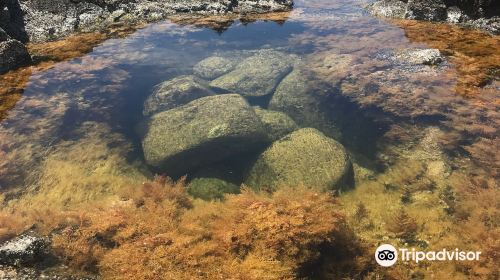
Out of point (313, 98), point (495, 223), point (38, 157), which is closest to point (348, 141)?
point (313, 98)

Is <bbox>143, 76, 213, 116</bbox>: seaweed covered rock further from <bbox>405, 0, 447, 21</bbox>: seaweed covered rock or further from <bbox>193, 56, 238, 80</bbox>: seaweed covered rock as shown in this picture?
<bbox>405, 0, 447, 21</bbox>: seaweed covered rock

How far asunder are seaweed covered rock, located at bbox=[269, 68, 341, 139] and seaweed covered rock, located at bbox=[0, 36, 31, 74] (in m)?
9.03

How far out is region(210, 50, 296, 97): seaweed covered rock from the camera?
11.6m

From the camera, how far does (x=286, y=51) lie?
43.5 ft

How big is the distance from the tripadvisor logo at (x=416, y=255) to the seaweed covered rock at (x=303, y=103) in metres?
4.06

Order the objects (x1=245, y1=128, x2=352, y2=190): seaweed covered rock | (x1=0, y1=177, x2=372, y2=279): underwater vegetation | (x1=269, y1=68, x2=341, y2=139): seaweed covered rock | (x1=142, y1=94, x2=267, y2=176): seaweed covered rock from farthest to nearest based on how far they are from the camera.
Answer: (x1=269, y1=68, x2=341, y2=139): seaweed covered rock < (x1=142, y1=94, x2=267, y2=176): seaweed covered rock < (x1=245, y1=128, x2=352, y2=190): seaweed covered rock < (x1=0, y1=177, x2=372, y2=279): underwater vegetation

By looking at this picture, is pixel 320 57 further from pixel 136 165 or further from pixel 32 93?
pixel 32 93

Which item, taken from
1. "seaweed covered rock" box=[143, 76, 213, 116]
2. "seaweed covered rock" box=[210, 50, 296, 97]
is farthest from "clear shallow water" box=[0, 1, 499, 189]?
"seaweed covered rock" box=[210, 50, 296, 97]

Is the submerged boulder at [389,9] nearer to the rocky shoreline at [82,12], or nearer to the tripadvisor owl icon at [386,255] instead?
the rocky shoreline at [82,12]

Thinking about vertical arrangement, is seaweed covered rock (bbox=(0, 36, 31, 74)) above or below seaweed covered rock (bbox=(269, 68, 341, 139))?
above

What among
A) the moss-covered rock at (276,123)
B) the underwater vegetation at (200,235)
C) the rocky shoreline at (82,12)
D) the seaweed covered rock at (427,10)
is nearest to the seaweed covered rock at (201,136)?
the moss-covered rock at (276,123)

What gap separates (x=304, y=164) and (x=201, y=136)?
2.77 meters

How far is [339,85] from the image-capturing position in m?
10.7

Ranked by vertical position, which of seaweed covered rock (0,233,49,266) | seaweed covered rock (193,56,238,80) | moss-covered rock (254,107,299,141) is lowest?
seaweed covered rock (0,233,49,266)
